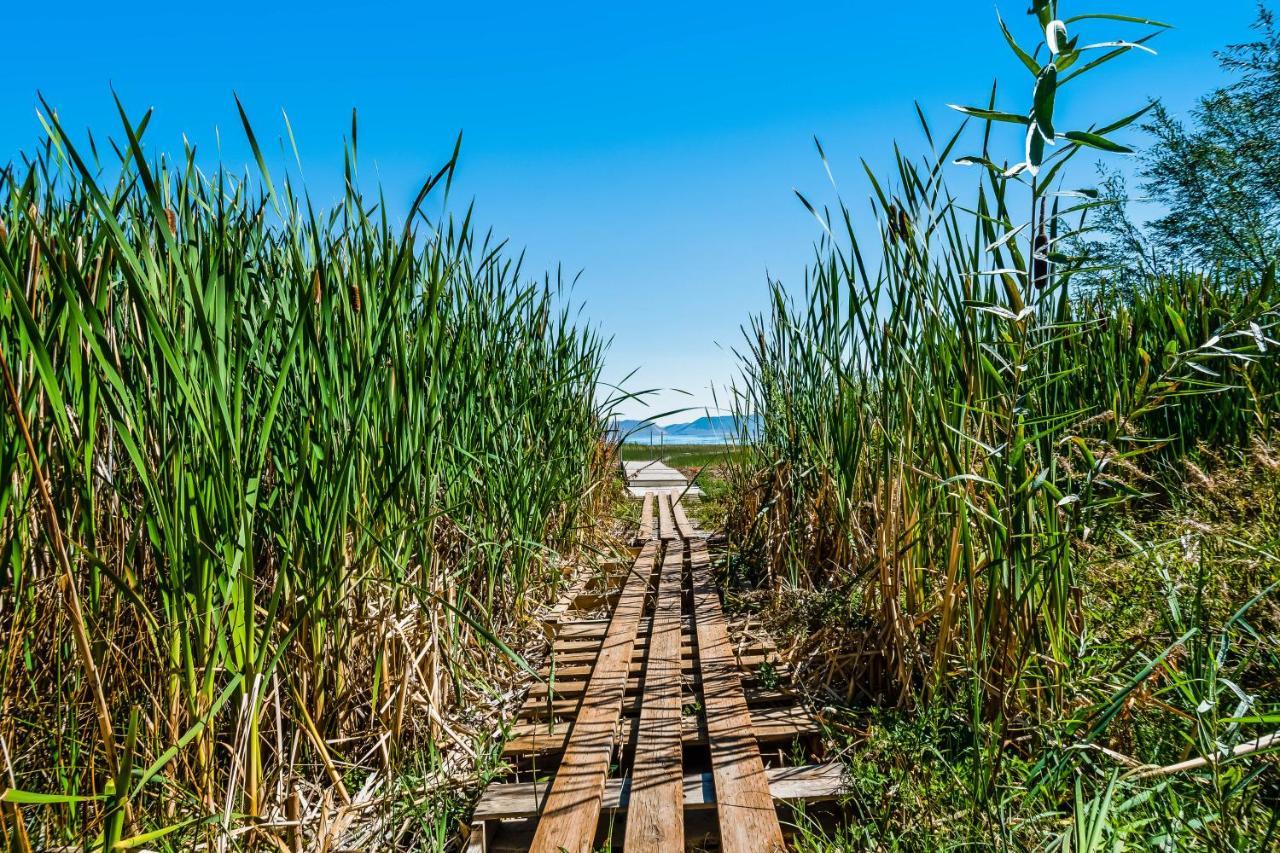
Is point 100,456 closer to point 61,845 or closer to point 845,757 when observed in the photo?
point 61,845

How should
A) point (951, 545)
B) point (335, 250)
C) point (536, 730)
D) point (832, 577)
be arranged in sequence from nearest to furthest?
1. point (335, 250)
2. point (951, 545)
3. point (536, 730)
4. point (832, 577)

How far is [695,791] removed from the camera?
1448mm

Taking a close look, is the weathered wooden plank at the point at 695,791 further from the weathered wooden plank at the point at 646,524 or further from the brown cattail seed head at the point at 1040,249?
the weathered wooden plank at the point at 646,524

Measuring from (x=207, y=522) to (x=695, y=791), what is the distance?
42.4 inches

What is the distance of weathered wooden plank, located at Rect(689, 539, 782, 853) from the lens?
126 cm

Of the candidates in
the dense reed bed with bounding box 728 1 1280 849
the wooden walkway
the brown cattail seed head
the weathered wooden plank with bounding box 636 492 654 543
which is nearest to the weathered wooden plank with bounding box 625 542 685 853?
the wooden walkway

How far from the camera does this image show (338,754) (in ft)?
4.76

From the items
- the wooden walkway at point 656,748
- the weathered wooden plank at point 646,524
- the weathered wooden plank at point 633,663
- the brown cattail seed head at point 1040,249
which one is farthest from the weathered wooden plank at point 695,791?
the weathered wooden plank at point 646,524

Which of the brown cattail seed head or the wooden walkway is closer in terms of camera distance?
the brown cattail seed head

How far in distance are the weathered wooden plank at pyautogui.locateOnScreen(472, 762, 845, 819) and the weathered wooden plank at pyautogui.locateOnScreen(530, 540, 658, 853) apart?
44 mm

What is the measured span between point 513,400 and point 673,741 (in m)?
1.39

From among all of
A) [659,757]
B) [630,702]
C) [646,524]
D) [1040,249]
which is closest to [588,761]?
[659,757]

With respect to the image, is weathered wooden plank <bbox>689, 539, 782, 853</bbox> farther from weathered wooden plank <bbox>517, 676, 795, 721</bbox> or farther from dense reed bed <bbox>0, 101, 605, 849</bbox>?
dense reed bed <bbox>0, 101, 605, 849</bbox>

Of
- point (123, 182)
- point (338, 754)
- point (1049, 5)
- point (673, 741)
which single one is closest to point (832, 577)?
point (673, 741)
